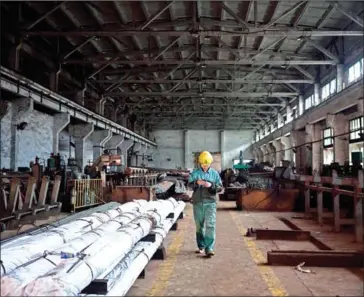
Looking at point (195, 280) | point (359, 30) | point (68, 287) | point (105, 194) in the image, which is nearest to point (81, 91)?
point (105, 194)

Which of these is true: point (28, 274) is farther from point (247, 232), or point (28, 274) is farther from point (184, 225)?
point (184, 225)

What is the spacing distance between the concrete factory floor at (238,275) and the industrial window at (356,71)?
8.95 metres

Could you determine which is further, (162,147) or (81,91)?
(162,147)

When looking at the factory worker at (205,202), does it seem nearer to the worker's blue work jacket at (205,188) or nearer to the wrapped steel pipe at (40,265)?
the worker's blue work jacket at (205,188)

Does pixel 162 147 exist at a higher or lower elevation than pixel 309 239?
higher

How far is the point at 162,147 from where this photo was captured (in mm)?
43375

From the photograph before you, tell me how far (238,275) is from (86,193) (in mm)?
9117

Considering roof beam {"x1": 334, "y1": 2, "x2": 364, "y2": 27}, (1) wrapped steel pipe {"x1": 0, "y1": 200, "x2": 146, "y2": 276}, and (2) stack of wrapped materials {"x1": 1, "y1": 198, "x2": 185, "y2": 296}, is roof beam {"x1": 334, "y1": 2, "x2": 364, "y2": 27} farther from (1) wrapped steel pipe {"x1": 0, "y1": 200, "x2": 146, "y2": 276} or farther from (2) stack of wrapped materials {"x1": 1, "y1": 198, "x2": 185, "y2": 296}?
(1) wrapped steel pipe {"x1": 0, "y1": 200, "x2": 146, "y2": 276}

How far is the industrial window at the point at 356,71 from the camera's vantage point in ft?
48.6

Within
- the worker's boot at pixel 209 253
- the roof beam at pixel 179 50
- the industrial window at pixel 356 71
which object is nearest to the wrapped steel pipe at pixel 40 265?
the worker's boot at pixel 209 253

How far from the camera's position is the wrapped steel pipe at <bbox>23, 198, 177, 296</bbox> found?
2756 mm

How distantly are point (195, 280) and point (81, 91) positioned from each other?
16.2 m

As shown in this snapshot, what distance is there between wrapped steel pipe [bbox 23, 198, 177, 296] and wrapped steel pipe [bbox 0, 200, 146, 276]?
0.51 meters

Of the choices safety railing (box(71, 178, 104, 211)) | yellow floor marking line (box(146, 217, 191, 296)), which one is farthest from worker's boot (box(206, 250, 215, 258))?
safety railing (box(71, 178, 104, 211))
